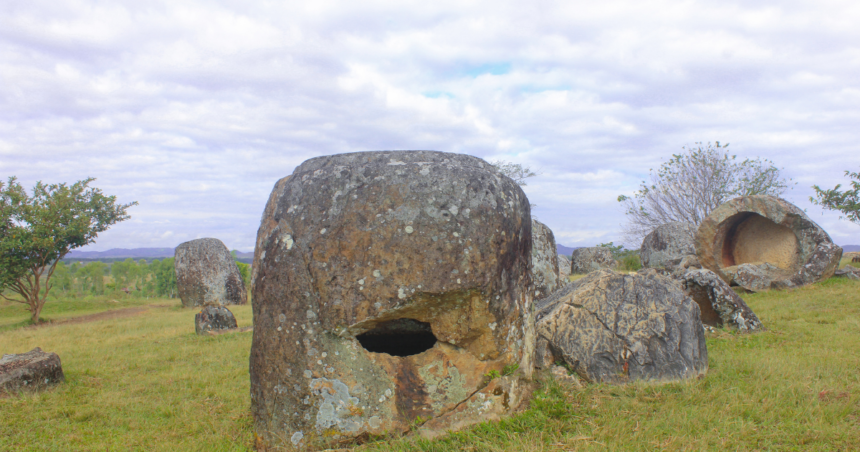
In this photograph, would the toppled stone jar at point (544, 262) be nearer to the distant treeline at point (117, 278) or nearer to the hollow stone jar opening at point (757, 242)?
the hollow stone jar opening at point (757, 242)

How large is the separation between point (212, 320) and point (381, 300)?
864 cm

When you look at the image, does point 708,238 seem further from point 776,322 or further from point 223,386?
point 223,386

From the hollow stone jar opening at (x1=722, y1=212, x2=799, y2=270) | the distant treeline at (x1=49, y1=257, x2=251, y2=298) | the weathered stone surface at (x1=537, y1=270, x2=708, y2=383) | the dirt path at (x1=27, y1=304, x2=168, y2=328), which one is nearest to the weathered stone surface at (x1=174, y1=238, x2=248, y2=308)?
the dirt path at (x1=27, y1=304, x2=168, y2=328)

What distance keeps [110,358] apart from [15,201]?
35.3 ft

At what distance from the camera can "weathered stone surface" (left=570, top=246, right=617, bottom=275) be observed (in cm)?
2482

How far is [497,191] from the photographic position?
4.29 m

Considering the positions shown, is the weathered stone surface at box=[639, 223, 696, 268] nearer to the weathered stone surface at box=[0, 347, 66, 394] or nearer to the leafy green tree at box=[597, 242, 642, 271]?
the leafy green tree at box=[597, 242, 642, 271]

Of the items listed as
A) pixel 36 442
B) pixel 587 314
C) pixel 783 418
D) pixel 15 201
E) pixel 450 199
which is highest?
pixel 15 201

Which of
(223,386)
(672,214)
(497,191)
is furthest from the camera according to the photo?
(672,214)

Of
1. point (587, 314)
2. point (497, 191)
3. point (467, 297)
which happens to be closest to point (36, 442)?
point (467, 297)

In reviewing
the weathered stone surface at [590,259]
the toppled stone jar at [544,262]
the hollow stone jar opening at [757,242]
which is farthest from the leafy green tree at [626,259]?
the toppled stone jar at [544,262]

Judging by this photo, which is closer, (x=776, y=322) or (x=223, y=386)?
(x=223, y=386)

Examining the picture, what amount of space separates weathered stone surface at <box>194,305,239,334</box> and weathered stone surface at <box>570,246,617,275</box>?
59.9ft

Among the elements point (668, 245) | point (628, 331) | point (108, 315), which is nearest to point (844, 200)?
point (668, 245)
